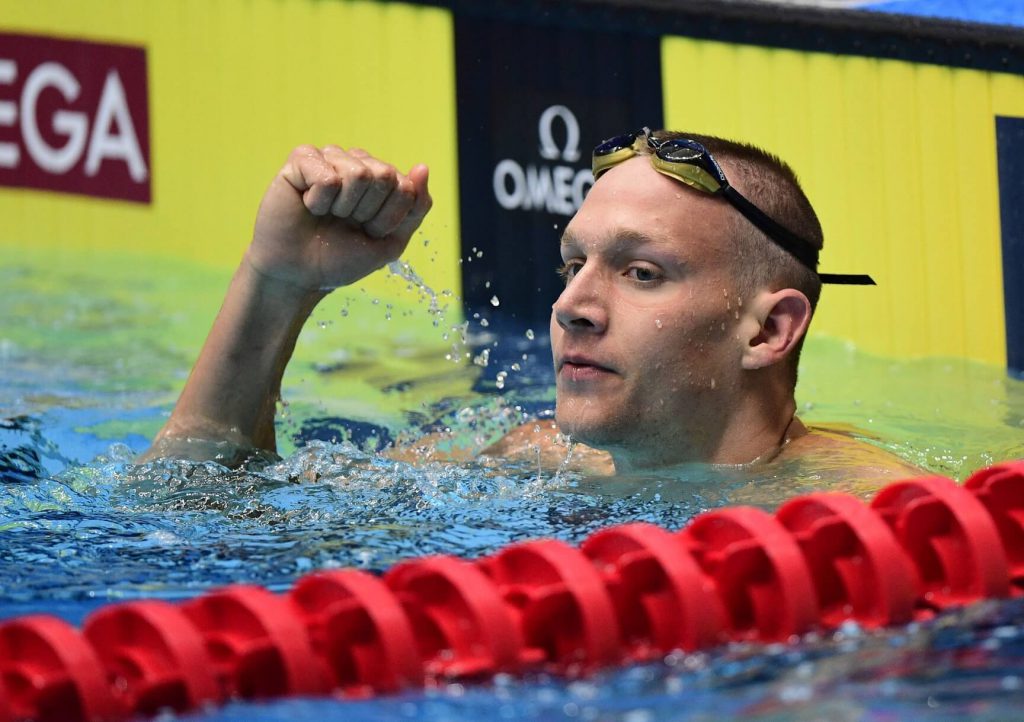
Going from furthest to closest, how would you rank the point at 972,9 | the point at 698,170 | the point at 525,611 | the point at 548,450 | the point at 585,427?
the point at 972,9 → the point at 548,450 → the point at 698,170 → the point at 585,427 → the point at 525,611

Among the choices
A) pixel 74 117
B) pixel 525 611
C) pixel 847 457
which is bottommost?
pixel 525 611

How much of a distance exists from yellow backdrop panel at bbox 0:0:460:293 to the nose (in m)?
2.39

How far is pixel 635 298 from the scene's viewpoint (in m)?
2.27

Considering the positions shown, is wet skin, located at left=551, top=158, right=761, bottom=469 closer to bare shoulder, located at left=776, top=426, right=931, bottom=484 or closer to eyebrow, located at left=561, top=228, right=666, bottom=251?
eyebrow, located at left=561, top=228, right=666, bottom=251

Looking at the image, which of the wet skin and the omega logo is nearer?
the wet skin

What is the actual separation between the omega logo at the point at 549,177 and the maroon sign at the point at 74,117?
1.17 m

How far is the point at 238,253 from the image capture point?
452 cm

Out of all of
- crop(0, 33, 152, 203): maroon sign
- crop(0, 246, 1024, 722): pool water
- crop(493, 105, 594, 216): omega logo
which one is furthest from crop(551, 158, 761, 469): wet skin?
crop(0, 33, 152, 203): maroon sign

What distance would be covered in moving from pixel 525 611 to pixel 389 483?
3.32ft

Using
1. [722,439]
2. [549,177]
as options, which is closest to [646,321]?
[722,439]

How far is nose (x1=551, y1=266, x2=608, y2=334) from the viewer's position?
88.0 inches

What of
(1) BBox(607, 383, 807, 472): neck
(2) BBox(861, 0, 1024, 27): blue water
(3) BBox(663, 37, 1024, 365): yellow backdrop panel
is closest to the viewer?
(1) BBox(607, 383, 807, 472): neck

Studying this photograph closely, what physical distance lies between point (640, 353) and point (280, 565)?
27.3 inches

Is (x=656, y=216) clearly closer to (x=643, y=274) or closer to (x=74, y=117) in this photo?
(x=643, y=274)
